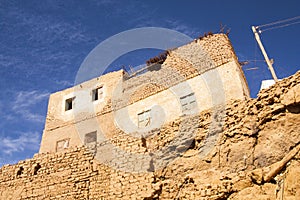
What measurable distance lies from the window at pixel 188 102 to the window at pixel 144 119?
237cm

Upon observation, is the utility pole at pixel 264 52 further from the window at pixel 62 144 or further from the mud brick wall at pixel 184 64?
the window at pixel 62 144

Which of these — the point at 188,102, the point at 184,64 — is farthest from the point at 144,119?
the point at 184,64

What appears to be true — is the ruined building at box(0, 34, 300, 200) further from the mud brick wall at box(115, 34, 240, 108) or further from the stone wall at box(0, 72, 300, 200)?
the mud brick wall at box(115, 34, 240, 108)

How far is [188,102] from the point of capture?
18.3m

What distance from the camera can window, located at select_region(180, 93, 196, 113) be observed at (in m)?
18.0

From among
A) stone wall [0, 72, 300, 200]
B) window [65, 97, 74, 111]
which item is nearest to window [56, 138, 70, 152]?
window [65, 97, 74, 111]

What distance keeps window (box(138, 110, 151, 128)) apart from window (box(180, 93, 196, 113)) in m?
2.37

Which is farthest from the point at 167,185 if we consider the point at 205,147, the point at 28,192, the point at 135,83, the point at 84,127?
the point at 84,127

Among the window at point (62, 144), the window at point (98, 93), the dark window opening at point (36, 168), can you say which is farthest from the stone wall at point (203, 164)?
the window at point (98, 93)

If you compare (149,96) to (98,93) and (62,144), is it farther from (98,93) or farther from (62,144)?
(62,144)

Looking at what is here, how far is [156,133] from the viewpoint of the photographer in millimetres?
11492

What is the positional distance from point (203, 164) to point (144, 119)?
1023cm

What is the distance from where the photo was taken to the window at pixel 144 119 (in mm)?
19672

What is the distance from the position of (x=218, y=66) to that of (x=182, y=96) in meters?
2.52
